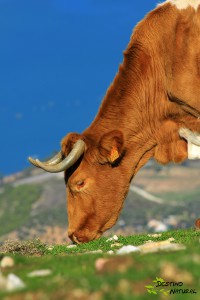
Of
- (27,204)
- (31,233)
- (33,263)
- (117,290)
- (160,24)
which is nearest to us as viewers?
(117,290)

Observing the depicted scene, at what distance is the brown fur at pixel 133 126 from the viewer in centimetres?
1328

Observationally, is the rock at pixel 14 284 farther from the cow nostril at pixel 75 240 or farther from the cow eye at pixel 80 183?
the cow nostril at pixel 75 240

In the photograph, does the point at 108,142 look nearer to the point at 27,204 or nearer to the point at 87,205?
the point at 87,205

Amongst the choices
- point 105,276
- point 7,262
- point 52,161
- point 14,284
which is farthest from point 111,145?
point 14,284

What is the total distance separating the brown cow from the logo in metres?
6.12

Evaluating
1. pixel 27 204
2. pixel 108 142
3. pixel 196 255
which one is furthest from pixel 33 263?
pixel 27 204

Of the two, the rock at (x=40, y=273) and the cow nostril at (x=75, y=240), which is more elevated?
the cow nostril at (x=75, y=240)

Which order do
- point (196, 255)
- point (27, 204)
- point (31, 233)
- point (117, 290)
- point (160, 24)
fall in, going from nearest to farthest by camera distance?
point (117, 290) → point (196, 255) → point (160, 24) → point (31, 233) → point (27, 204)

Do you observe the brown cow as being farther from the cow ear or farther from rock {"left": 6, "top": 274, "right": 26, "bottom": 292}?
rock {"left": 6, "top": 274, "right": 26, "bottom": 292}

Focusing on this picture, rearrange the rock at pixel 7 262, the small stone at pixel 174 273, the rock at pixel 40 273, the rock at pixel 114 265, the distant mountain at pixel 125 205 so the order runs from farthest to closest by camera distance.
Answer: the distant mountain at pixel 125 205 < the rock at pixel 7 262 < the rock at pixel 40 273 < the rock at pixel 114 265 < the small stone at pixel 174 273

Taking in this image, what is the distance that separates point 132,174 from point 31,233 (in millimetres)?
99689

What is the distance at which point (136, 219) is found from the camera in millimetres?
117688

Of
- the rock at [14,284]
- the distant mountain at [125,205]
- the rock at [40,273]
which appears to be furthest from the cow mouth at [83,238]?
the distant mountain at [125,205]

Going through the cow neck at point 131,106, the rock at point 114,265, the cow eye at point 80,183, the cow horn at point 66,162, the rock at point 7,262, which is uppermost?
the cow neck at point 131,106
